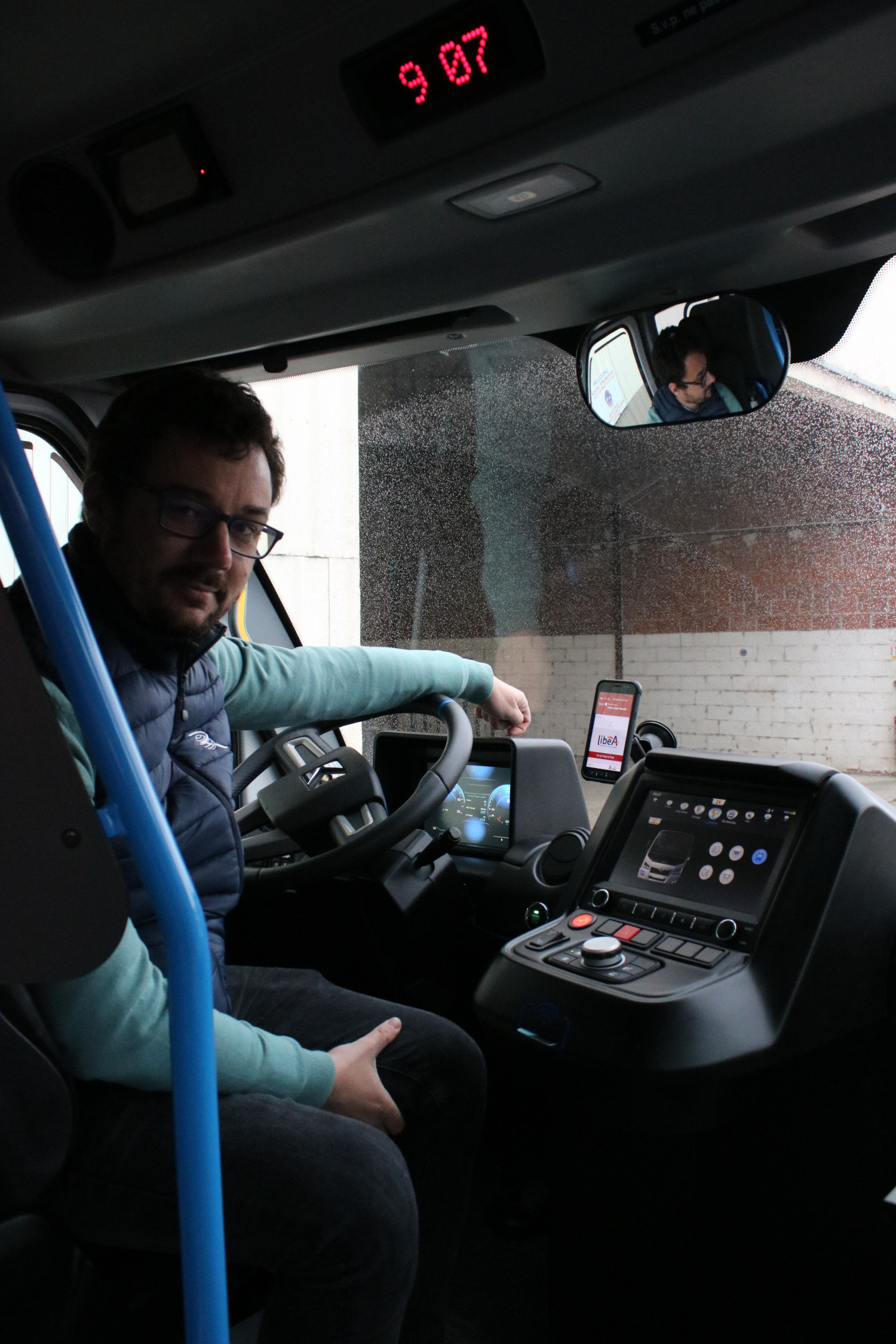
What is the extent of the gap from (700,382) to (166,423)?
78cm

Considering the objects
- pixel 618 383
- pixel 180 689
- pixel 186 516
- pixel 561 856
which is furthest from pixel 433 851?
pixel 618 383

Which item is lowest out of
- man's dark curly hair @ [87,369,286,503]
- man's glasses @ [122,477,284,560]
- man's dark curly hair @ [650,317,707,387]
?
man's glasses @ [122,477,284,560]

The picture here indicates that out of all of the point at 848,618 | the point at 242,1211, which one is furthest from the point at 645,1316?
the point at 848,618

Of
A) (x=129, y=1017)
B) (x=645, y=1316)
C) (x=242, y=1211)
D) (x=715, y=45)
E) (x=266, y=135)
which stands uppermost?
(x=266, y=135)

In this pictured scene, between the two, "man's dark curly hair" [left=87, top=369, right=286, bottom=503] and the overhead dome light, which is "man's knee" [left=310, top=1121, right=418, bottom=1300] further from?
the overhead dome light

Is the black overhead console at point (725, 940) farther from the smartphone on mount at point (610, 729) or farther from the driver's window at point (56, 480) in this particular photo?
the driver's window at point (56, 480)

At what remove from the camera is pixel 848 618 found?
1.49 metres

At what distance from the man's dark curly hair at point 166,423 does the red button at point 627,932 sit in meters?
0.82

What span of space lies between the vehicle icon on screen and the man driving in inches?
14.7

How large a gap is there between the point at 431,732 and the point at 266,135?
1.10 meters

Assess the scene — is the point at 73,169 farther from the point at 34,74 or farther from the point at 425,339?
the point at 425,339

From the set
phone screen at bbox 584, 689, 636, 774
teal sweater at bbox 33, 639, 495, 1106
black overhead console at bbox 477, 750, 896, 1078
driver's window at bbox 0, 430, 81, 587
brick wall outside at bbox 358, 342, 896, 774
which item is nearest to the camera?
teal sweater at bbox 33, 639, 495, 1106

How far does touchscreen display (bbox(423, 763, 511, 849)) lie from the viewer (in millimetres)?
1896

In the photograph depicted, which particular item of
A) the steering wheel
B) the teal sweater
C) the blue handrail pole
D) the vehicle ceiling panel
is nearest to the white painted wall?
the vehicle ceiling panel
